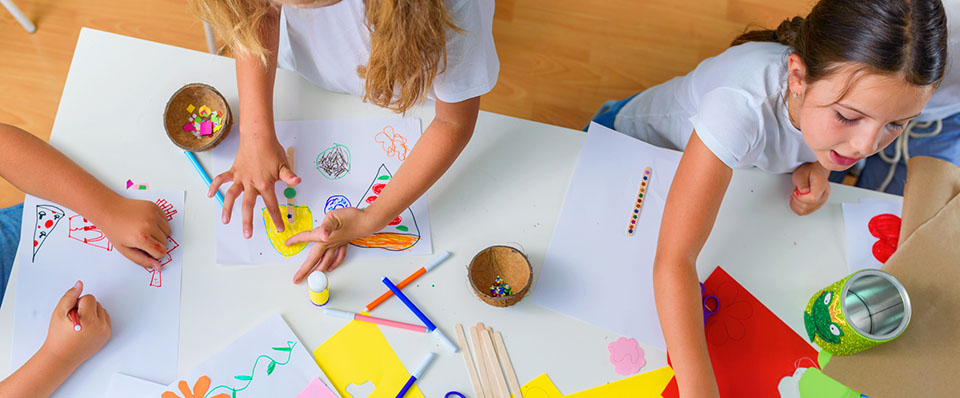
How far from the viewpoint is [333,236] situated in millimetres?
851

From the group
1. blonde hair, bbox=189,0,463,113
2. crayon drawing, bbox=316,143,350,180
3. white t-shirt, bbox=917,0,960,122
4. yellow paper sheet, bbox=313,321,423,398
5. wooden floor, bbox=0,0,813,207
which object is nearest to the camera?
blonde hair, bbox=189,0,463,113

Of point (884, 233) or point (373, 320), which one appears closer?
point (373, 320)

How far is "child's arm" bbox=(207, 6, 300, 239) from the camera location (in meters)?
0.87

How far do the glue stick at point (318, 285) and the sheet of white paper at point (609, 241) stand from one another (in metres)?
0.29

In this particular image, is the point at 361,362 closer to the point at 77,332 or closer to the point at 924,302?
the point at 77,332

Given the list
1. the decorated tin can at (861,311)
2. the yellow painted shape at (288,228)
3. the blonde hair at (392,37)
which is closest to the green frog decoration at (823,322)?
the decorated tin can at (861,311)

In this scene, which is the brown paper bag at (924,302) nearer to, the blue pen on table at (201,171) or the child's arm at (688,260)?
the child's arm at (688,260)

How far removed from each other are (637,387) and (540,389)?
0.13 m

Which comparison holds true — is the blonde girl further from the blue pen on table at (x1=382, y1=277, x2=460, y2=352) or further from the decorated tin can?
the decorated tin can

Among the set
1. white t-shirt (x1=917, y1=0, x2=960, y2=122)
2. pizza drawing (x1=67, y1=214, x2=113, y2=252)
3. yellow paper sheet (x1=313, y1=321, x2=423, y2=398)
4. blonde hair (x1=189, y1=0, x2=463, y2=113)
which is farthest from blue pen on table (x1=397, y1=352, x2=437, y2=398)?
white t-shirt (x1=917, y1=0, x2=960, y2=122)

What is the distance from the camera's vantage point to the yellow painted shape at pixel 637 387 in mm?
845

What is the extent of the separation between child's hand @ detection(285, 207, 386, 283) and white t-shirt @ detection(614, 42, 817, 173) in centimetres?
50

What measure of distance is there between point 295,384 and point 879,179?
1124 millimetres

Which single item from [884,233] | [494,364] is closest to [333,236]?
[494,364]
